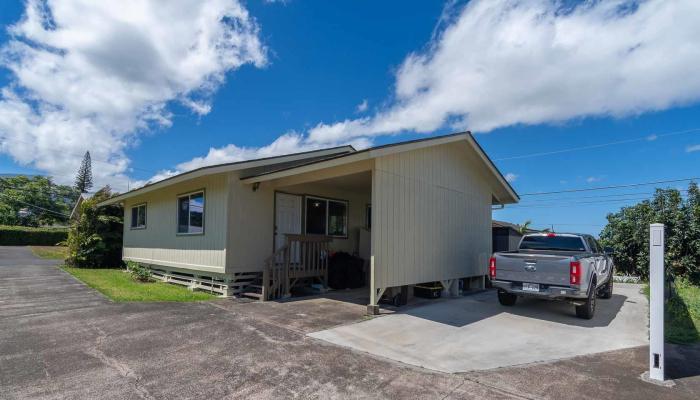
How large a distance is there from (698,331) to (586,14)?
675 cm

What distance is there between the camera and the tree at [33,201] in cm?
5138

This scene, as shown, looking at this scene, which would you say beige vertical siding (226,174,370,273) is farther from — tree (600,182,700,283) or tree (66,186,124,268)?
tree (600,182,700,283)

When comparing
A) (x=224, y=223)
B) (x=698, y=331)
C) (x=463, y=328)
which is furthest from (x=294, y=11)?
(x=698, y=331)

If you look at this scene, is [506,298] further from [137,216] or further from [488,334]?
[137,216]

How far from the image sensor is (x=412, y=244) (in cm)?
832

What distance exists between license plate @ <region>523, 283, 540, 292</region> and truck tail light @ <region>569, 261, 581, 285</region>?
582 mm

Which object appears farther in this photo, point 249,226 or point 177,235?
point 177,235

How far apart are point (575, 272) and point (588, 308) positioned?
100 cm

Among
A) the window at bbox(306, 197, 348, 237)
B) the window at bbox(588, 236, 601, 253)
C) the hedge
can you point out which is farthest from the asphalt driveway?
the hedge

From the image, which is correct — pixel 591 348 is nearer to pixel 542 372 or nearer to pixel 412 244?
pixel 542 372

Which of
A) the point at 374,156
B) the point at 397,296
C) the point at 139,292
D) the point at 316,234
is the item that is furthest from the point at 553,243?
the point at 139,292

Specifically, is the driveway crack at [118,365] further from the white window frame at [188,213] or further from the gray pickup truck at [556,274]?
the gray pickup truck at [556,274]

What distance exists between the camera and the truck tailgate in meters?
6.66

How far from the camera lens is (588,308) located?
22.7 feet
